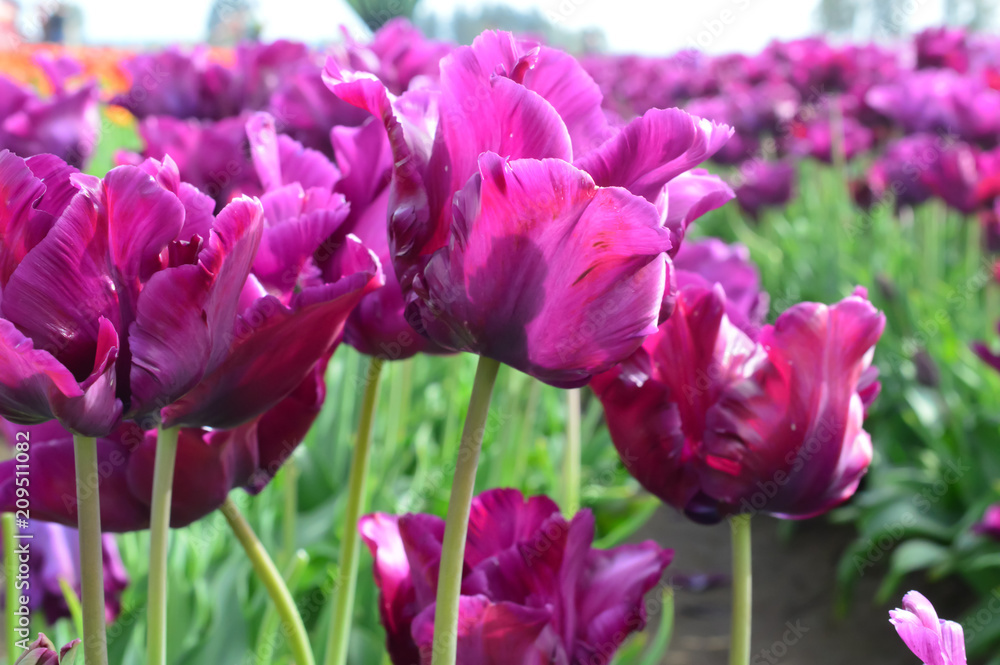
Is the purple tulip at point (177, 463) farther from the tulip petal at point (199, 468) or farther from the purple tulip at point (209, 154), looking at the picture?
the purple tulip at point (209, 154)

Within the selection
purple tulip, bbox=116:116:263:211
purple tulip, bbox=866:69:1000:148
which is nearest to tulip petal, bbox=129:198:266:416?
purple tulip, bbox=116:116:263:211

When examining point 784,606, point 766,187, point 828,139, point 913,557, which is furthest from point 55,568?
point 828,139

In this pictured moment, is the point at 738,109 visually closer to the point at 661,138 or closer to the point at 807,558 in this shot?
the point at 807,558

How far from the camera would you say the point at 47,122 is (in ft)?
5.04

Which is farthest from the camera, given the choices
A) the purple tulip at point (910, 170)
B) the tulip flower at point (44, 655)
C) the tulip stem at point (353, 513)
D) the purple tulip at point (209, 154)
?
the purple tulip at point (910, 170)

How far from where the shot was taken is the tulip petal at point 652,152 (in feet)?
1.21

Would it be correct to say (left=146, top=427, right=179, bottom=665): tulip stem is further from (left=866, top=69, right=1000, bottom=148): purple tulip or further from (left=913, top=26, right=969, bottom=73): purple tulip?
(left=913, top=26, right=969, bottom=73): purple tulip

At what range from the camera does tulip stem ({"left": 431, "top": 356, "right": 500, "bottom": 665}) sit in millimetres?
393

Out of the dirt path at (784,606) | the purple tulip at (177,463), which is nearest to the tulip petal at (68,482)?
the purple tulip at (177,463)

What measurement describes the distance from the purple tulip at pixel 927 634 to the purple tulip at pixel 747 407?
5.5 inches

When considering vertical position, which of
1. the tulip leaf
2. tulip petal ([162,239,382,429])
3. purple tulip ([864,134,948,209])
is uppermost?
tulip petal ([162,239,382,429])

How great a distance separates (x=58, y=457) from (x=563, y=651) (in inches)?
11.2

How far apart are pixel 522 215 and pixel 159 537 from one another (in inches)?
8.7

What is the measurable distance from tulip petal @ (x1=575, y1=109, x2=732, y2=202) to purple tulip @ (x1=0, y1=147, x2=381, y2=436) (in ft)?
0.36
